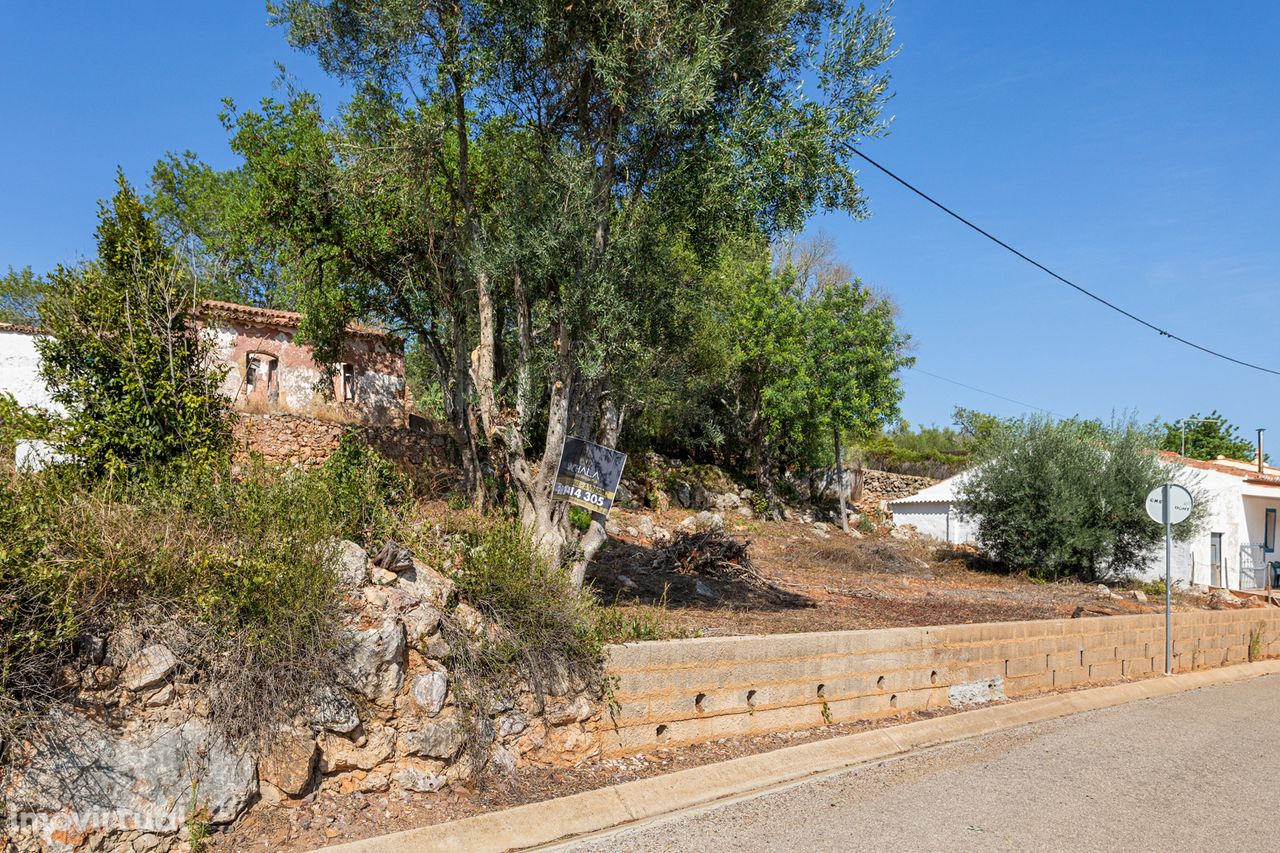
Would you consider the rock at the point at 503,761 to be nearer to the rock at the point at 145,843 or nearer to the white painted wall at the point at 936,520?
the rock at the point at 145,843

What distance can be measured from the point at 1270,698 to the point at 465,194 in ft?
47.3

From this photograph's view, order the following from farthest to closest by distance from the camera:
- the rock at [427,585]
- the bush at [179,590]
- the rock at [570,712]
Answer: the rock at [570,712]
the rock at [427,585]
the bush at [179,590]

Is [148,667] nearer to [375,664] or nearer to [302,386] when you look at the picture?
[375,664]

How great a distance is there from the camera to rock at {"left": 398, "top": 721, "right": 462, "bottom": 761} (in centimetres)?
611

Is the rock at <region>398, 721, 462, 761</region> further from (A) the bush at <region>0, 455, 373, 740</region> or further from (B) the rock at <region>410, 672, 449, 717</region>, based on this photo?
(A) the bush at <region>0, 455, 373, 740</region>

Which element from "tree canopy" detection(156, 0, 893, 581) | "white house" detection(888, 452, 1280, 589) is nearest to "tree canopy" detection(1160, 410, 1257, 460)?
"white house" detection(888, 452, 1280, 589)

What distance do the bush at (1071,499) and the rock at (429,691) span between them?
20341 mm

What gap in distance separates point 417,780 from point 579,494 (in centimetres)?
382

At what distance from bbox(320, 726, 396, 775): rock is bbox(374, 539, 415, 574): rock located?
1.29 m

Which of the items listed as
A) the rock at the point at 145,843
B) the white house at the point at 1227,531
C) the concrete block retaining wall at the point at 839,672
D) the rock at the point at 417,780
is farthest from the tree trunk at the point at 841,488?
the rock at the point at 145,843

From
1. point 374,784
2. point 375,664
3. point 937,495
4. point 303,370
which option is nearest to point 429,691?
point 375,664

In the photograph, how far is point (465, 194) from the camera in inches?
381

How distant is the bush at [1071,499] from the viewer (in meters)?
22.6

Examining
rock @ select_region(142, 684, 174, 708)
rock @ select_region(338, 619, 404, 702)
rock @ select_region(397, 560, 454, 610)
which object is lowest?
rock @ select_region(142, 684, 174, 708)
